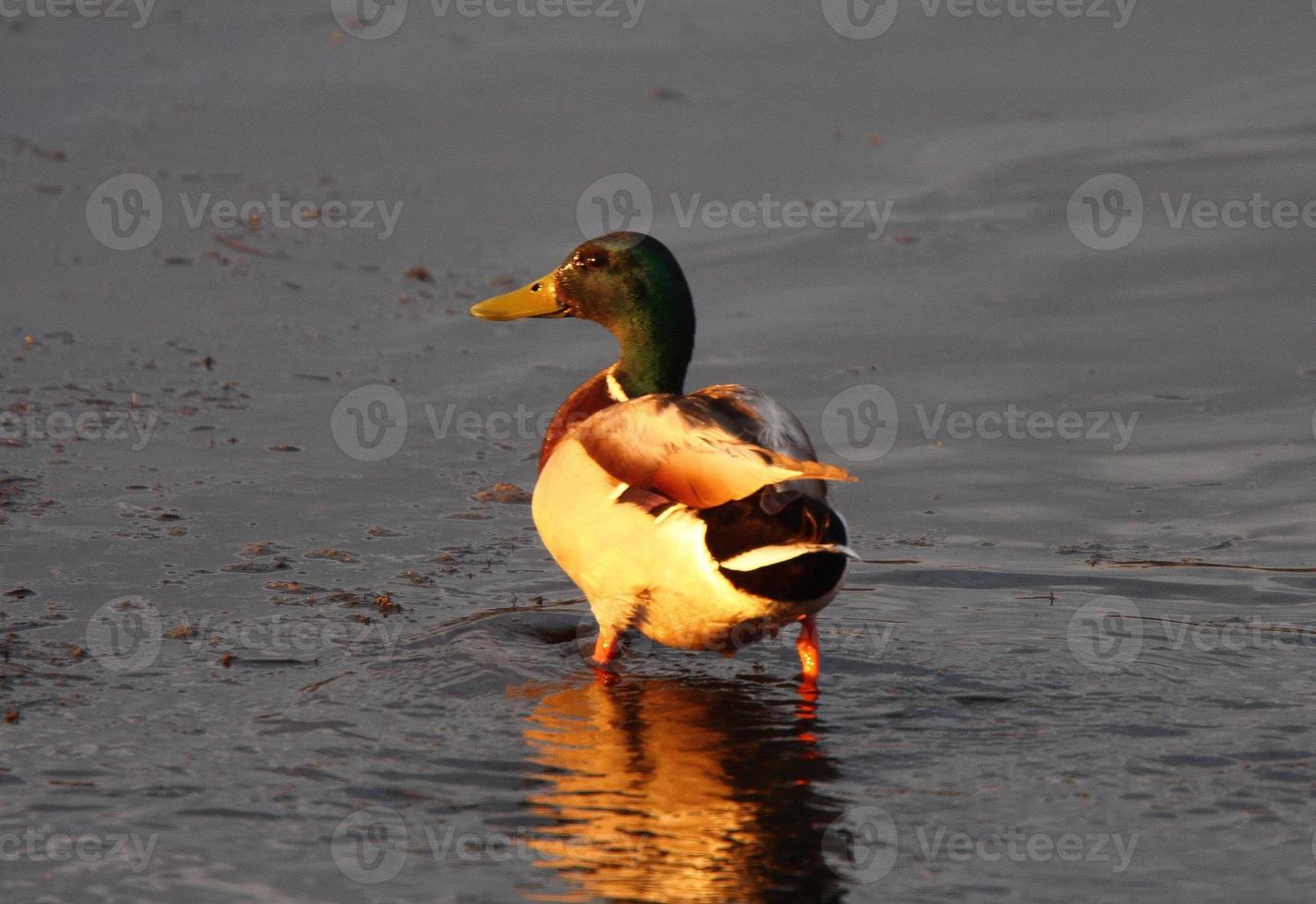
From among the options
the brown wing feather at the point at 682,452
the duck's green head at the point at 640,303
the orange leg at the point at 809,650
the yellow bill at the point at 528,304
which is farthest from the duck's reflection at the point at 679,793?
the yellow bill at the point at 528,304

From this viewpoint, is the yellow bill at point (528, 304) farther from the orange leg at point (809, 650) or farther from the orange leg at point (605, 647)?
the orange leg at point (809, 650)

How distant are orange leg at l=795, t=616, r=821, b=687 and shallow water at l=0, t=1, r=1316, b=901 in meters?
0.07

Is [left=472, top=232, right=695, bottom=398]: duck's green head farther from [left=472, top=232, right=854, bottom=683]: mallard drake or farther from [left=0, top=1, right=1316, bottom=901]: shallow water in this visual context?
[left=0, top=1, right=1316, bottom=901]: shallow water

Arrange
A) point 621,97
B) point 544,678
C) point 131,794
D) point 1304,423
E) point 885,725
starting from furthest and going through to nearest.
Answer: point 621,97 < point 1304,423 < point 544,678 < point 885,725 < point 131,794

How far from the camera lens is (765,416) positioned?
210 inches

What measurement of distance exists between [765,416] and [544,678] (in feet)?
3.33

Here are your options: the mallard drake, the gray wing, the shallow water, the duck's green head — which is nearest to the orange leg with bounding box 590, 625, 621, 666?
the mallard drake

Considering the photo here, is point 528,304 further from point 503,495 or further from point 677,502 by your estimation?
point 677,502

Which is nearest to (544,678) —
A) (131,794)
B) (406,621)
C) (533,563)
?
(406,621)

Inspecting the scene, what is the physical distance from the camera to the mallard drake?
484 cm

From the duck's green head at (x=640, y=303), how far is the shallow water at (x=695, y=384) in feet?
2.58

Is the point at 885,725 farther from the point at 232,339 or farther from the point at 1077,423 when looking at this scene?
the point at 232,339

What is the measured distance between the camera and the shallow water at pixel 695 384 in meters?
4.41

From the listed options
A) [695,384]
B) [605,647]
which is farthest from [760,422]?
[695,384]
